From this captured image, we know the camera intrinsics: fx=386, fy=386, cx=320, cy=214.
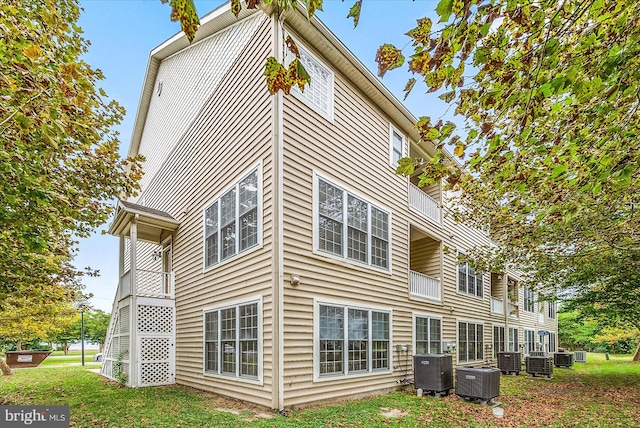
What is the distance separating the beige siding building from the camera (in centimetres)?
772

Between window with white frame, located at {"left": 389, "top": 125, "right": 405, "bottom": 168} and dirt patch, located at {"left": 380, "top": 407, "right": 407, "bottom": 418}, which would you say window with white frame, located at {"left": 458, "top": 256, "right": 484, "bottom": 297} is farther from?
dirt patch, located at {"left": 380, "top": 407, "right": 407, "bottom": 418}

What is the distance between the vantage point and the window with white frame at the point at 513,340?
20047 millimetres

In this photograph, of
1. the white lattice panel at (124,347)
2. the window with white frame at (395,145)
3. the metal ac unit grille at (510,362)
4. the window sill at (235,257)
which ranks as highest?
the window with white frame at (395,145)

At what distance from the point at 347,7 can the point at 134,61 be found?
17.9 m

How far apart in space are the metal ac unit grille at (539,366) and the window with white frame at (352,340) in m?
7.41

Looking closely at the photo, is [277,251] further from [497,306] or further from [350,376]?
[497,306]

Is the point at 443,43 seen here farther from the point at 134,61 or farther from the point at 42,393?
the point at 134,61

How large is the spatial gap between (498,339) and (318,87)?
609 inches

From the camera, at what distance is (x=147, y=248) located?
1598 centimetres

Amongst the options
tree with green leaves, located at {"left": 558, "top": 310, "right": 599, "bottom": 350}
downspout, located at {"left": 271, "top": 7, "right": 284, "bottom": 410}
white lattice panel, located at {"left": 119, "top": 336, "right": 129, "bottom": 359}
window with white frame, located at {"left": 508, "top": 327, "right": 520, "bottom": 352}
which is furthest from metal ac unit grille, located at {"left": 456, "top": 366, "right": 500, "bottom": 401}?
tree with green leaves, located at {"left": 558, "top": 310, "right": 599, "bottom": 350}

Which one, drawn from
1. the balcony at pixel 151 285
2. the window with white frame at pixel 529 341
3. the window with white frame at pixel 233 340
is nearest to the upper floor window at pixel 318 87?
the window with white frame at pixel 233 340

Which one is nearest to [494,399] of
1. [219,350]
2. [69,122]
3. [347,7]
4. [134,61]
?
[219,350]

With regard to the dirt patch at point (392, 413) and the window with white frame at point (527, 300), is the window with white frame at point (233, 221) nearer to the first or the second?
the dirt patch at point (392, 413)

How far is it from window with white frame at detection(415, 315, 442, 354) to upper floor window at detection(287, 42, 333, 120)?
22.4ft
